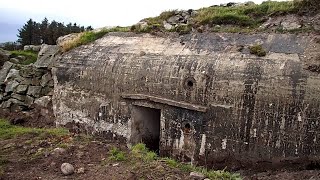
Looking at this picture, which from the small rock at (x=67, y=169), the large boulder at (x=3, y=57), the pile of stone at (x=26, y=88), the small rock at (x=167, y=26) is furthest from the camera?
the large boulder at (x=3, y=57)

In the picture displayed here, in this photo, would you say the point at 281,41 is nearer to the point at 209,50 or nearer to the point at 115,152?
the point at 209,50

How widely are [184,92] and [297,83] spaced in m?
2.68

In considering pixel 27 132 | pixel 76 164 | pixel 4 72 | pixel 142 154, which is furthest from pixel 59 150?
pixel 4 72

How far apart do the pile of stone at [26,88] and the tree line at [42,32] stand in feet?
42.1

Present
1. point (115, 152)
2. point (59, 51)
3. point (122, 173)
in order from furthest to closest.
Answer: point (59, 51), point (115, 152), point (122, 173)

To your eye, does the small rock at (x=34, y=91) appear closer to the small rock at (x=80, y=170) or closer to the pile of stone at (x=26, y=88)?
the pile of stone at (x=26, y=88)

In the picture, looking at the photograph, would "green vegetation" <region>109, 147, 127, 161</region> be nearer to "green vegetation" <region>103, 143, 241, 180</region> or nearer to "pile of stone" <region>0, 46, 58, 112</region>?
"green vegetation" <region>103, 143, 241, 180</region>

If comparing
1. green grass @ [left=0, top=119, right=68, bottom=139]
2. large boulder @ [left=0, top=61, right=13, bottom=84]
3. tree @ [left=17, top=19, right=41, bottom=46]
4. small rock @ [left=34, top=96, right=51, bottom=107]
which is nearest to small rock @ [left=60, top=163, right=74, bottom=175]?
green grass @ [left=0, top=119, right=68, bottom=139]

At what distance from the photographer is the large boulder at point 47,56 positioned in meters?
14.4

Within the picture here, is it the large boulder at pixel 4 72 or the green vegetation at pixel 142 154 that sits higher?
the large boulder at pixel 4 72

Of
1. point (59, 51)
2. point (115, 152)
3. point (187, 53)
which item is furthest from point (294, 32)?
point (59, 51)

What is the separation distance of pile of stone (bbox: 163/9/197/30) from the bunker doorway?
2.75m

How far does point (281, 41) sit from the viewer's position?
9547 millimetres

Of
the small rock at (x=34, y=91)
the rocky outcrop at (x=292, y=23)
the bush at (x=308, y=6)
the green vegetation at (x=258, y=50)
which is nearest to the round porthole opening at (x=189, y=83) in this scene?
the green vegetation at (x=258, y=50)
